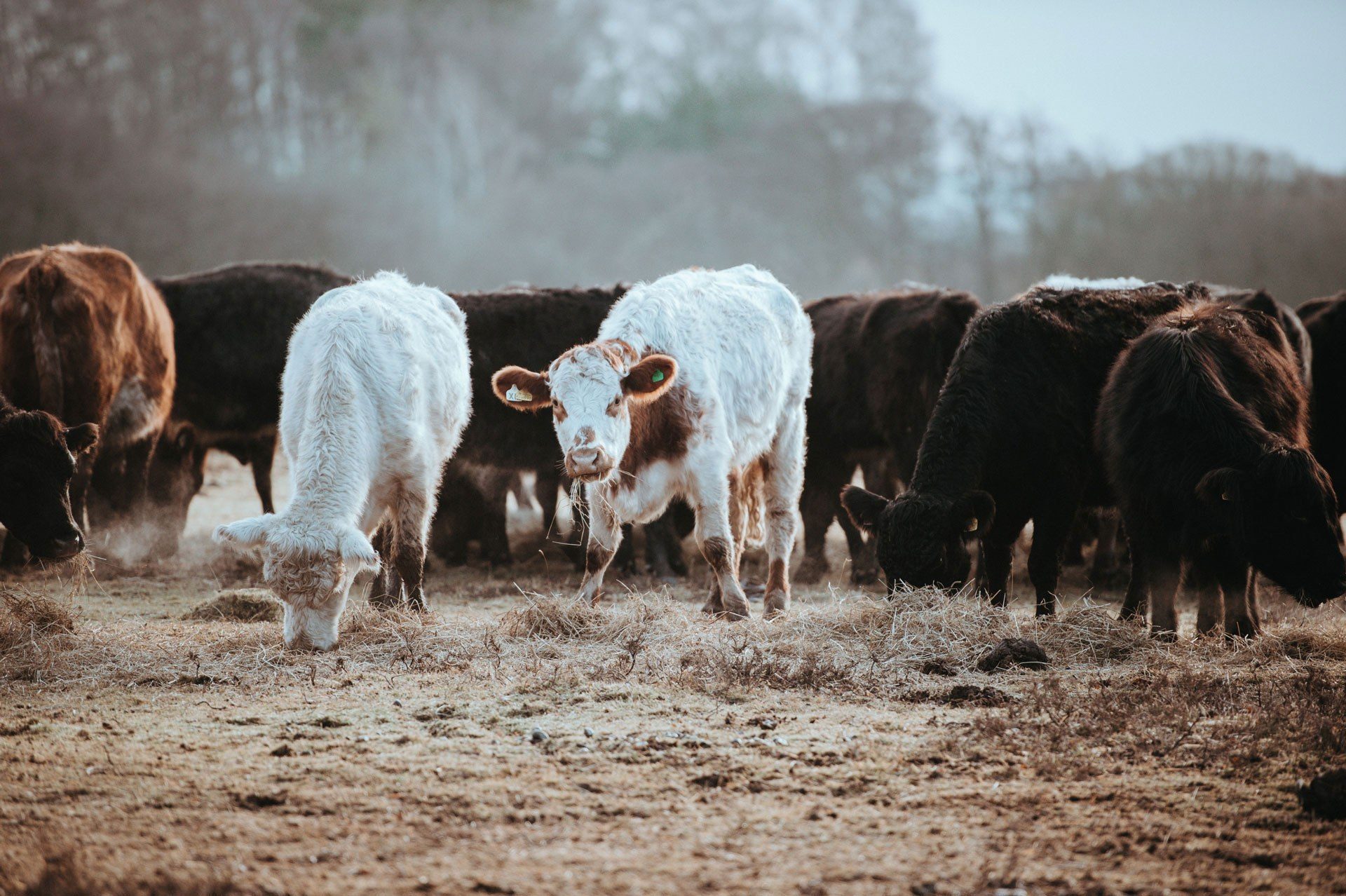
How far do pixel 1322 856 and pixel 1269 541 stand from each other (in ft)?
7.48

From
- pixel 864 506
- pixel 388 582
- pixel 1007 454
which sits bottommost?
pixel 388 582

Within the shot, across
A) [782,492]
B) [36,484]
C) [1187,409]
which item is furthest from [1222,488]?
[36,484]

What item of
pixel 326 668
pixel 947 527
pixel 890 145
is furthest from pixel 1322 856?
pixel 890 145

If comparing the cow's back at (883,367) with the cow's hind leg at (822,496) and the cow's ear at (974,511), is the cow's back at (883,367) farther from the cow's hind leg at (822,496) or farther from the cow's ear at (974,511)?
the cow's ear at (974,511)

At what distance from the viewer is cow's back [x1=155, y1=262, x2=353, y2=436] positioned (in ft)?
32.4

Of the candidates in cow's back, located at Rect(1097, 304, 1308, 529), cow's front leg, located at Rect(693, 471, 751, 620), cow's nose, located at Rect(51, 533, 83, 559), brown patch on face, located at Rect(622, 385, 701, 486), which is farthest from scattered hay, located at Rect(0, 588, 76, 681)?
cow's back, located at Rect(1097, 304, 1308, 529)

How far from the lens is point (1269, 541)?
201 inches

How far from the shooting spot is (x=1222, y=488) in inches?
200

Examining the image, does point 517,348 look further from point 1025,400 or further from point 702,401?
point 1025,400

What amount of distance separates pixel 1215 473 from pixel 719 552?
8.66 ft

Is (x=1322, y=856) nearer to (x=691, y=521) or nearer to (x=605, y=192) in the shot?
(x=691, y=521)

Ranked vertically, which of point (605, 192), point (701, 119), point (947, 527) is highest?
point (701, 119)

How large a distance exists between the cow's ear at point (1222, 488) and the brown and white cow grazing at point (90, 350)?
7.00 metres

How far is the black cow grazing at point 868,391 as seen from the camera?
8844 millimetres
